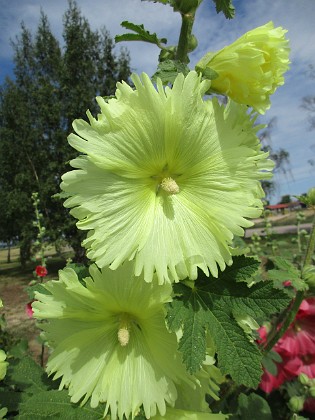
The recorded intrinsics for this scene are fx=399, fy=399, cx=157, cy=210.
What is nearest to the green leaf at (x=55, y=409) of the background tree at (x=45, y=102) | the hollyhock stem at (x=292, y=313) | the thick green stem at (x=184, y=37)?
the hollyhock stem at (x=292, y=313)

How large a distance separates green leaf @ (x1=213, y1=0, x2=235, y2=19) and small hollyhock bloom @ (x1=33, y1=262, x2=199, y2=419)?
2.42 ft

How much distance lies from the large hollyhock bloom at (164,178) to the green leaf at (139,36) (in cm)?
29

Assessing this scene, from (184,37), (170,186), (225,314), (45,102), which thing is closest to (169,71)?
(184,37)

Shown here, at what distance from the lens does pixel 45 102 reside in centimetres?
1645

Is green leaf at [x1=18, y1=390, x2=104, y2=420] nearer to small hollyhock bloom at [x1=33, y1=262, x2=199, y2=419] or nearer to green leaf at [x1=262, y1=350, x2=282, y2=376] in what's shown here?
small hollyhock bloom at [x1=33, y1=262, x2=199, y2=419]

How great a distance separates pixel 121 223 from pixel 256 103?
0.44 metres

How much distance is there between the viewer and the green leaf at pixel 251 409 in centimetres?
159

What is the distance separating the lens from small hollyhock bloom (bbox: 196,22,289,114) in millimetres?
930

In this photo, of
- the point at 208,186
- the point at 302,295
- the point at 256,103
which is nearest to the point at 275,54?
the point at 256,103

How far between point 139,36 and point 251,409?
1448 mm

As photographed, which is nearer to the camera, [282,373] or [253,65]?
[253,65]

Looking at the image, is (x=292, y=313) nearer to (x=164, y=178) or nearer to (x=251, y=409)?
(x=251, y=409)

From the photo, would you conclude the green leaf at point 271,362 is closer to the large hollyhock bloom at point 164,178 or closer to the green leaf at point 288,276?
the green leaf at point 288,276

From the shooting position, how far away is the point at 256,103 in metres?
0.98
